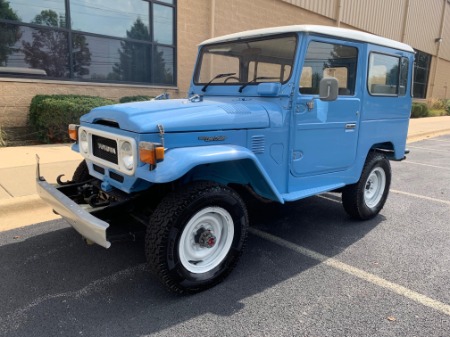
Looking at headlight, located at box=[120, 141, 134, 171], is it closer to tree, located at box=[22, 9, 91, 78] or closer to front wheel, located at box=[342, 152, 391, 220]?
front wheel, located at box=[342, 152, 391, 220]

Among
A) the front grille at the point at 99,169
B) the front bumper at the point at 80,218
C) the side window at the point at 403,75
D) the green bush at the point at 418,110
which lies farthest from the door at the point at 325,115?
the green bush at the point at 418,110

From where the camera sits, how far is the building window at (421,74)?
23.8 meters

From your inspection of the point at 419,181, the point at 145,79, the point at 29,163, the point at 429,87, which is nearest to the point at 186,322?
the point at 29,163

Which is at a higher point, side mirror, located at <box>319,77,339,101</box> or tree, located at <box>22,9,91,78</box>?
tree, located at <box>22,9,91,78</box>

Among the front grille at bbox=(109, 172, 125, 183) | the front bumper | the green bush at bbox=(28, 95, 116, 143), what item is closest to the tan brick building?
the green bush at bbox=(28, 95, 116, 143)

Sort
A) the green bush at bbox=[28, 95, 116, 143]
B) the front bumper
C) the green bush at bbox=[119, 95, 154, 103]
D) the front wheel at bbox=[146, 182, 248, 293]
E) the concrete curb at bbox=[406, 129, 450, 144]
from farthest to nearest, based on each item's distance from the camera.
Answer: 1. the concrete curb at bbox=[406, 129, 450, 144]
2. the green bush at bbox=[119, 95, 154, 103]
3. the green bush at bbox=[28, 95, 116, 143]
4. the front wheel at bbox=[146, 182, 248, 293]
5. the front bumper

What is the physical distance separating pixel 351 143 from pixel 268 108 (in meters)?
1.23

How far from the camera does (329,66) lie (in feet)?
11.9

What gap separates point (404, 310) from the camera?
2.65 meters

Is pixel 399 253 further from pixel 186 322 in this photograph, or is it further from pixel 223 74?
pixel 223 74

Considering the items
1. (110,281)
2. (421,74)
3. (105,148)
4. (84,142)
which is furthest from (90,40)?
(421,74)

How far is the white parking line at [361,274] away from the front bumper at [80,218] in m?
1.90

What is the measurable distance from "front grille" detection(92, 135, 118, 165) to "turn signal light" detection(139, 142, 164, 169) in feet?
1.70

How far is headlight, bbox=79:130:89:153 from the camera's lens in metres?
3.35
